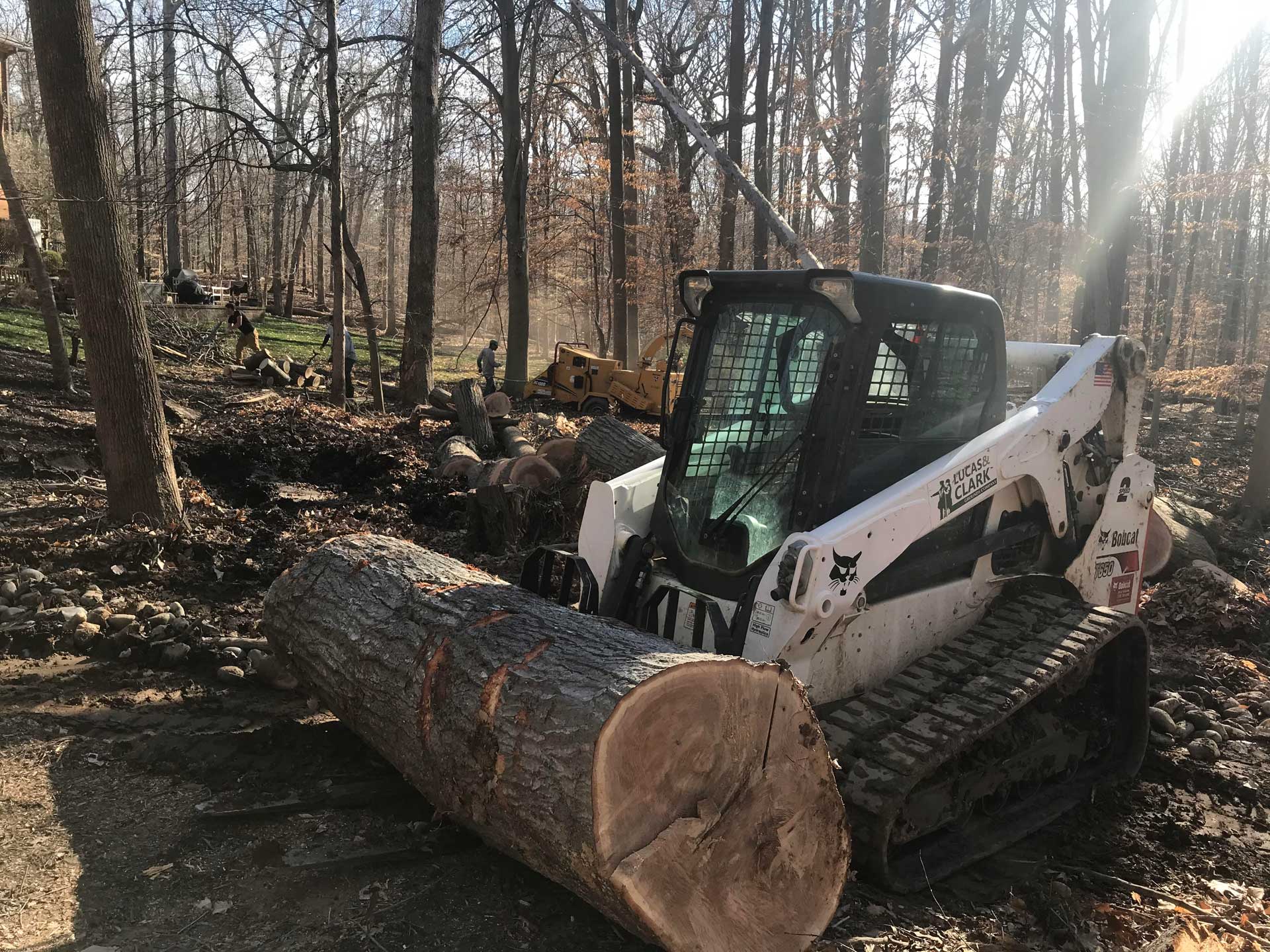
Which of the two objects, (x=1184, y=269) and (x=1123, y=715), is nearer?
(x=1123, y=715)

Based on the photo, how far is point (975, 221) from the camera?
18391mm

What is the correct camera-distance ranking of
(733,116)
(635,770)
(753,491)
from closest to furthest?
(635,770) → (753,491) → (733,116)

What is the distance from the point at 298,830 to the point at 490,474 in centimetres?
536

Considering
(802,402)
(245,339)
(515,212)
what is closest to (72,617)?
(802,402)

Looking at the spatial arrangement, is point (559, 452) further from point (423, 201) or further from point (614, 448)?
point (423, 201)

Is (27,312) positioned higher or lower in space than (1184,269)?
lower

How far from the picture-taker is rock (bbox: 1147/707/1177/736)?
17.4 feet

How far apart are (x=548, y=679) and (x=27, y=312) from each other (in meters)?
20.9

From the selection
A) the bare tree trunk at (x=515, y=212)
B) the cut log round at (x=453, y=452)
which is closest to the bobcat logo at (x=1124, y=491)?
the cut log round at (x=453, y=452)

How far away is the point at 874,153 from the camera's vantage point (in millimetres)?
15352

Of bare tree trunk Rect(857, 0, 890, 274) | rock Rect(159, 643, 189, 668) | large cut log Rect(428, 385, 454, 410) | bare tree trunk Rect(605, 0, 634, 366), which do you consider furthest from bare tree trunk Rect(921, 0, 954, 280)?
rock Rect(159, 643, 189, 668)

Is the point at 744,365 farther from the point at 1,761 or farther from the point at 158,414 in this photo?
the point at 158,414

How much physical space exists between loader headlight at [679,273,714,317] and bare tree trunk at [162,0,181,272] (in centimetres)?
962

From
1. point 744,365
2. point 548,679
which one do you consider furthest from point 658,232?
point 548,679
